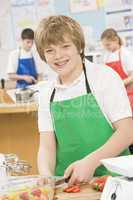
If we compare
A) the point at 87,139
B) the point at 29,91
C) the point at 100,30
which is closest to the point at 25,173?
the point at 87,139

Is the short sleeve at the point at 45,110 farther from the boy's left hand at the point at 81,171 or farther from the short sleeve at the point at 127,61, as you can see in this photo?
the short sleeve at the point at 127,61

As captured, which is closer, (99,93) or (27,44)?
(99,93)

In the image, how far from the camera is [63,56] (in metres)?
1.56

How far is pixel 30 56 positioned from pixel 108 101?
3654 mm

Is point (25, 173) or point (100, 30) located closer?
point (25, 173)

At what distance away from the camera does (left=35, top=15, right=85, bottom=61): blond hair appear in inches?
60.3

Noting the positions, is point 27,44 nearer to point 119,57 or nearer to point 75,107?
point 119,57

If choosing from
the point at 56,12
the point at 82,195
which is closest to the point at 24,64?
the point at 56,12

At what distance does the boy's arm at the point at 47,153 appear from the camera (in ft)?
5.40

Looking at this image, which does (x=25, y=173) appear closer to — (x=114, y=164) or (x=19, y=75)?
(x=114, y=164)

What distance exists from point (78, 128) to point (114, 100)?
7.0 inches

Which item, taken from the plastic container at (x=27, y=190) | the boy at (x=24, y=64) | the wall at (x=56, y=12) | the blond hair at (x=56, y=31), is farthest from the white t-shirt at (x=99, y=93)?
the wall at (x=56, y=12)

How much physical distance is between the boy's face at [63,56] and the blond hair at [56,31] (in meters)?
0.02

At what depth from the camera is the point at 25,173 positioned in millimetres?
1474
